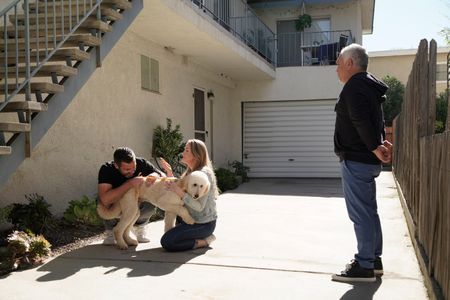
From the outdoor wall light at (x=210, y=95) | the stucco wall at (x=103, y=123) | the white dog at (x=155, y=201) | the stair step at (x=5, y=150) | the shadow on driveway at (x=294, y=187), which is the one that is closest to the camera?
the stair step at (x=5, y=150)

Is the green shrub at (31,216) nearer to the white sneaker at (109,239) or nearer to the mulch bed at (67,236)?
Answer: the mulch bed at (67,236)

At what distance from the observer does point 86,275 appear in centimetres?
430

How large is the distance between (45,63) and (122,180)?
1453 mm

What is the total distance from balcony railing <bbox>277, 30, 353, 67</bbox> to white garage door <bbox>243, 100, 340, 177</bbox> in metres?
1.44

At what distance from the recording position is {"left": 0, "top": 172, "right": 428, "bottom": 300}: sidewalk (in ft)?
12.5

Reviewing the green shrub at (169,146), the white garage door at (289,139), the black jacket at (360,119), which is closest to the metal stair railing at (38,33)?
the black jacket at (360,119)

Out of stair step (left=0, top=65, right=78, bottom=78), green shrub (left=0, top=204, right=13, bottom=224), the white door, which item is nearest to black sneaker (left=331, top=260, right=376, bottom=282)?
stair step (left=0, top=65, right=78, bottom=78)

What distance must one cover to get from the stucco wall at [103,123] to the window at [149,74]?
122 mm

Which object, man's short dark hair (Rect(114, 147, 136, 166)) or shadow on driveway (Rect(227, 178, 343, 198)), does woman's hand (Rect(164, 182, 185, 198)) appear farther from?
shadow on driveway (Rect(227, 178, 343, 198))

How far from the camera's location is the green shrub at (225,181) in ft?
38.2

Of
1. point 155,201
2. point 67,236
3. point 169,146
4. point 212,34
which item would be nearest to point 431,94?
point 155,201

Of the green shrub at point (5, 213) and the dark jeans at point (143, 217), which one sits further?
the dark jeans at point (143, 217)

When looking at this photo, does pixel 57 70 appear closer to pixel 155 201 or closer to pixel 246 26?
pixel 155 201

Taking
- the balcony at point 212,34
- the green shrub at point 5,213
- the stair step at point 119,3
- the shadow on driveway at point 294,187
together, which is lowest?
the shadow on driveway at point 294,187
